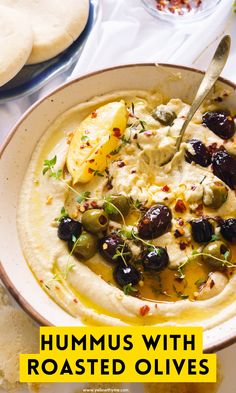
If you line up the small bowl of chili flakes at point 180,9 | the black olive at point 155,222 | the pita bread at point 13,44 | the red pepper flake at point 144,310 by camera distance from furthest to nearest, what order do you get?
the small bowl of chili flakes at point 180,9 → the pita bread at point 13,44 → the black olive at point 155,222 → the red pepper flake at point 144,310

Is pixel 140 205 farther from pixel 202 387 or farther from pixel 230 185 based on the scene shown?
pixel 202 387

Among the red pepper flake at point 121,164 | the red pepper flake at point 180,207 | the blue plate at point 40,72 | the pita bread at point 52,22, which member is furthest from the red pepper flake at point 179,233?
the pita bread at point 52,22

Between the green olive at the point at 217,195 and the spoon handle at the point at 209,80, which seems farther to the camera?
the spoon handle at the point at 209,80

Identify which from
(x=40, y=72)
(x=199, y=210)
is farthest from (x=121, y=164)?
(x=40, y=72)

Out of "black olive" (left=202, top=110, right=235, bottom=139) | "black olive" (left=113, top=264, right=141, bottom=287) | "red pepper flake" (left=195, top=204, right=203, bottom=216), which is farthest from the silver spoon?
"black olive" (left=113, top=264, right=141, bottom=287)

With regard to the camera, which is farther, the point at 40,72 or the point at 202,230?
the point at 40,72

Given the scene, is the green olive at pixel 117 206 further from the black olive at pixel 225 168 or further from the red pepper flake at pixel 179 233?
the black olive at pixel 225 168

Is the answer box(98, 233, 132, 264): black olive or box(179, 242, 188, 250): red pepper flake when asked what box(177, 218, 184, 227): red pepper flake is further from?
box(98, 233, 132, 264): black olive

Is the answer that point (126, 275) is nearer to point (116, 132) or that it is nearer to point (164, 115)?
point (116, 132)
